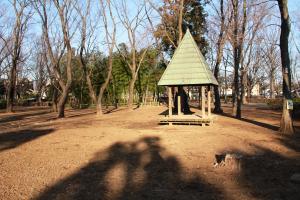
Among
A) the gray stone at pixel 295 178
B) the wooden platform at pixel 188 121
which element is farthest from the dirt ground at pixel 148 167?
the wooden platform at pixel 188 121

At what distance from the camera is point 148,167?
8.55 meters

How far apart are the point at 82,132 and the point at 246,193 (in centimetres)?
983

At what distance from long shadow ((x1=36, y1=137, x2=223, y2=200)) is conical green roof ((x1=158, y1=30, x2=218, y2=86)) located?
7503mm

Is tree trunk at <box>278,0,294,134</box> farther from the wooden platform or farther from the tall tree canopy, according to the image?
the tall tree canopy

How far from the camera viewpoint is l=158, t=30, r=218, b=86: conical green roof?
16.8 meters

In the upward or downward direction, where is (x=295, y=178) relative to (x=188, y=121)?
downward

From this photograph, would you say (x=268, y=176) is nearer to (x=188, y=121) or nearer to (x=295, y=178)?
(x=295, y=178)

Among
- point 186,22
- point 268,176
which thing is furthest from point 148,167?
point 186,22

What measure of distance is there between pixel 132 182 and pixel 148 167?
1431 mm

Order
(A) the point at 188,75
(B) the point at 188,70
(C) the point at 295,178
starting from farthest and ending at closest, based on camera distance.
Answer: (B) the point at 188,70 → (A) the point at 188,75 → (C) the point at 295,178

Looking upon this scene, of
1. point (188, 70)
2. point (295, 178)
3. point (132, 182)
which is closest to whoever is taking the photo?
point (295, 178)

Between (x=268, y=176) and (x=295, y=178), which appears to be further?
(x=268, y=176)

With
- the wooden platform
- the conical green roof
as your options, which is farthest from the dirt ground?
the conical green roof

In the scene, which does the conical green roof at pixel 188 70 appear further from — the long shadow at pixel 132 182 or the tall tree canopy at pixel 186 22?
the tall tree canopy at pixel 186 22
